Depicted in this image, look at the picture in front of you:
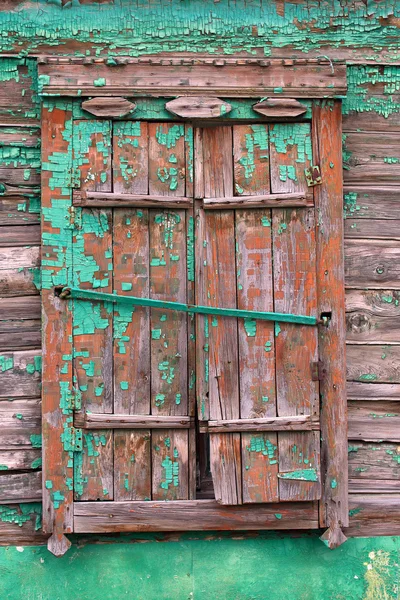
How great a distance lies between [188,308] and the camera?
10.3ft

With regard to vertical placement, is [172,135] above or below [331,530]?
above

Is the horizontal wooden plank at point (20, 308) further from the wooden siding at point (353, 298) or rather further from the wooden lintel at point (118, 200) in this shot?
the wooden lintel at point (118, 200)

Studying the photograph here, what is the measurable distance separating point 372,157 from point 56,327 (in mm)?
1749

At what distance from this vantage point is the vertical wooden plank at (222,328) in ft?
10.2

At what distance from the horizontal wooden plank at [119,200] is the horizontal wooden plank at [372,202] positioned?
0.87m

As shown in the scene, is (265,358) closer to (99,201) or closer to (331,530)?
(331,530)

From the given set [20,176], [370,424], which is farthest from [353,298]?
[20,176]

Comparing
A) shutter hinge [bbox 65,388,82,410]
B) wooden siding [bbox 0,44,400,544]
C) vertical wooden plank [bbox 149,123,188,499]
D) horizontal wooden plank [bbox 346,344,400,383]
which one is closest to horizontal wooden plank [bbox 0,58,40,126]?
wooden siding [bbox 0,44,400,544]

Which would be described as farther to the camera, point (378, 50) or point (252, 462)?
point (378, 50)

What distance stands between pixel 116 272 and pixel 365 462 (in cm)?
152

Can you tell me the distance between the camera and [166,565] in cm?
317

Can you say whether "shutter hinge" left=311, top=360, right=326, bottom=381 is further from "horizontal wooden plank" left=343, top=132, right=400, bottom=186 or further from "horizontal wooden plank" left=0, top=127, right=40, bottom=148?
"horizontal wooden plank" left=0, top=127, right=40, bottom=148

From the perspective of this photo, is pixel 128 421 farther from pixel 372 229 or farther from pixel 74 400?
pixel 372 229

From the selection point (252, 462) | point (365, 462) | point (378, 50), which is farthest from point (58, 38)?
point (365, 462)
